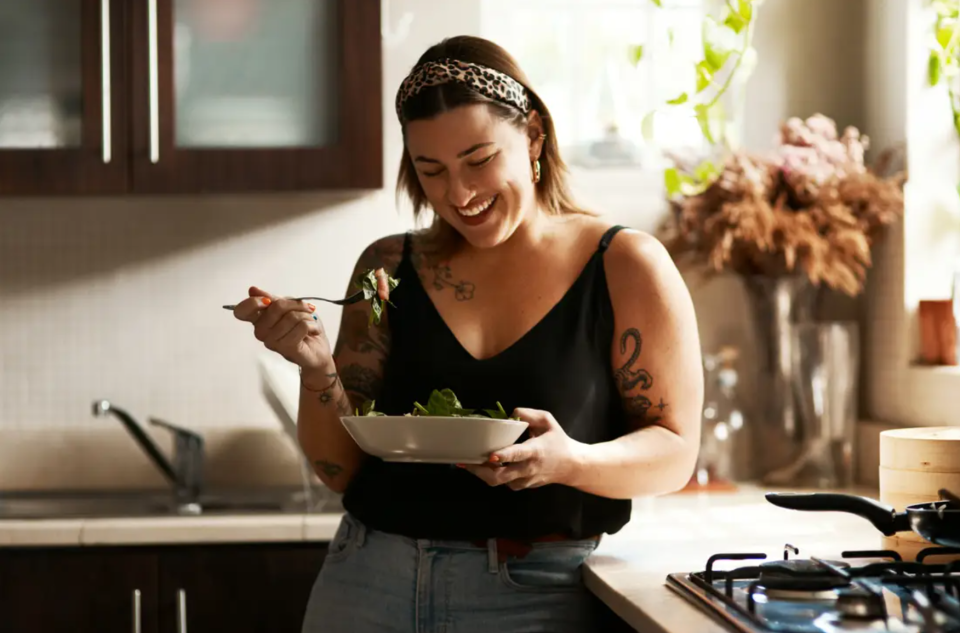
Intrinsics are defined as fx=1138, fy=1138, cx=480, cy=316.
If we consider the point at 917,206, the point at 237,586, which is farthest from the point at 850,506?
the point at 917,206

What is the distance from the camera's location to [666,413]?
1.57 meters

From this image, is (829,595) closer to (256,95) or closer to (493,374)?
(493,374)

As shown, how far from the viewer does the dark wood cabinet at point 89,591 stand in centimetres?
204

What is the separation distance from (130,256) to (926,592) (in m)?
1.90

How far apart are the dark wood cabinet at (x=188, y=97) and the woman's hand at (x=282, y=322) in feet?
2.70

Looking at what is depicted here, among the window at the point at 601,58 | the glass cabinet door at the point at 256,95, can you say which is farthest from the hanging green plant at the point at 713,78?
the glass cabinet door at the point at 256,95

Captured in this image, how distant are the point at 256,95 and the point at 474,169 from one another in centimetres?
91

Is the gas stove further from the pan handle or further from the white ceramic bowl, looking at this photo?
the white ceramic bowl

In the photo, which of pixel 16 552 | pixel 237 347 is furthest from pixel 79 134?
pixel 16 552

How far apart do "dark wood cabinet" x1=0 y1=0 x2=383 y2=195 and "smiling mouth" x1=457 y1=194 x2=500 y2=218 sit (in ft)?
2.38

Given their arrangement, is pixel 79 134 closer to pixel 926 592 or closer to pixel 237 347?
pixel 237 347

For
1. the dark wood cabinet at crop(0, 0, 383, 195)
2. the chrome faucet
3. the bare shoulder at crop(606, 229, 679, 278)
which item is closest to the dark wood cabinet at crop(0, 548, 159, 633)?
the chrome faucet

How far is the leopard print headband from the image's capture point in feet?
5.13

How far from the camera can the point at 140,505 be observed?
7.65 feet
